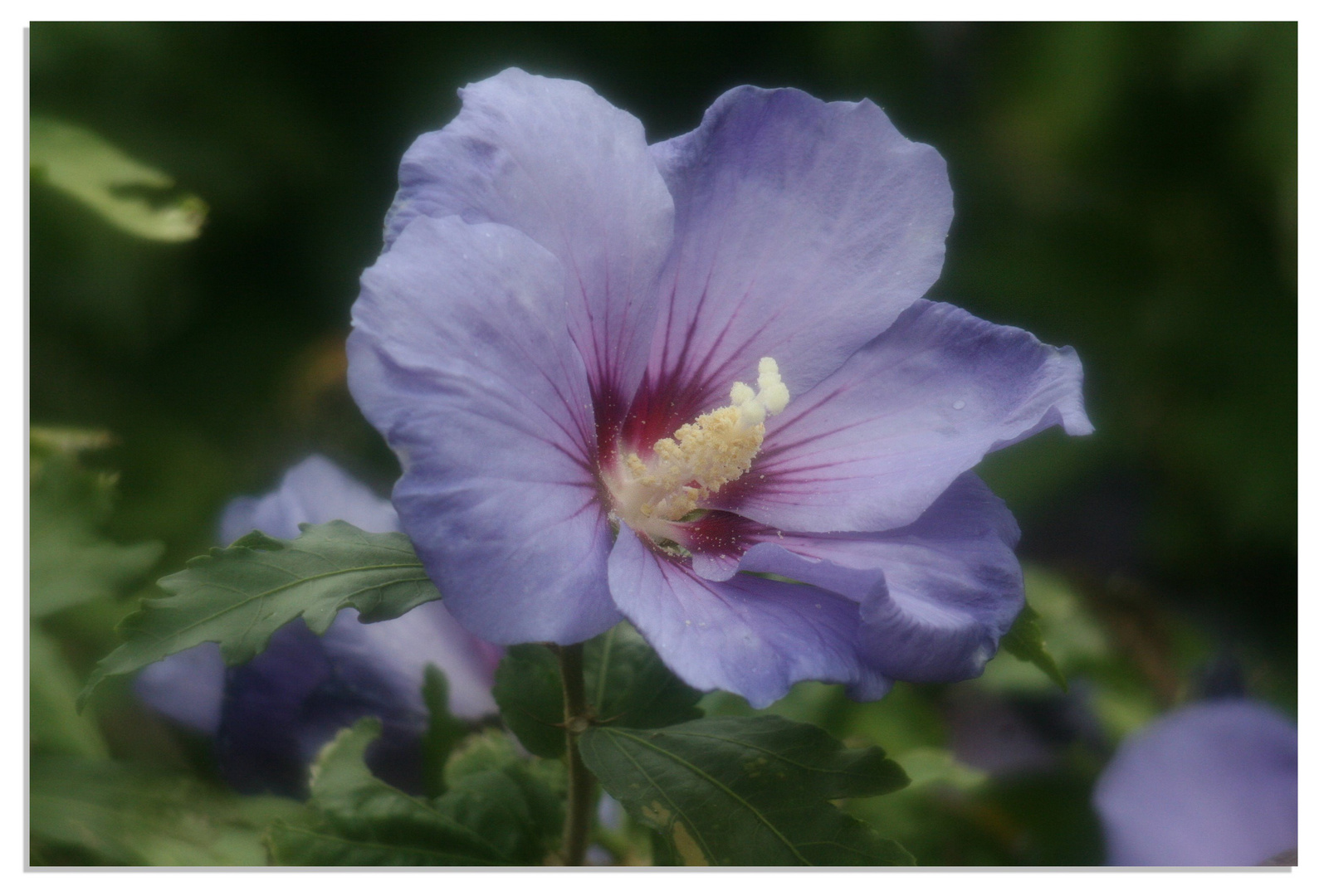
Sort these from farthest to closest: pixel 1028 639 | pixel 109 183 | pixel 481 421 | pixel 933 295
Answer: pixel 933 295, pixel 109 183, pixel 1028 639, pixel 481 421

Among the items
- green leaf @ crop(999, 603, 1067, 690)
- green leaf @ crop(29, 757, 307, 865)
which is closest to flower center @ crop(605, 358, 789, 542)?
green leaf @ crop(999, 603, 1067, 690)

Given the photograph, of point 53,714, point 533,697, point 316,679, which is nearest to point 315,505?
point 316,679

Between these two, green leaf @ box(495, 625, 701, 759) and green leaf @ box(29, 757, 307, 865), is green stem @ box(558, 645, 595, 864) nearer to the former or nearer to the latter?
green leaf @ box(495, 625, 701, 759)

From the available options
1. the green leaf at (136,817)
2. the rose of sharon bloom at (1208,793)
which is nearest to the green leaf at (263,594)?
the green leaf at (136,817)

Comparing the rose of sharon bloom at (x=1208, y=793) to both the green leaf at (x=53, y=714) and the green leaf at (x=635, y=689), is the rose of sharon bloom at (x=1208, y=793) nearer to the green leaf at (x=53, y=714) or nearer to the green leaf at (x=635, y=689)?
the green leaf at (x=635, y=689)

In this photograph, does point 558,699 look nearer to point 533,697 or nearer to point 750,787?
point 533,697
